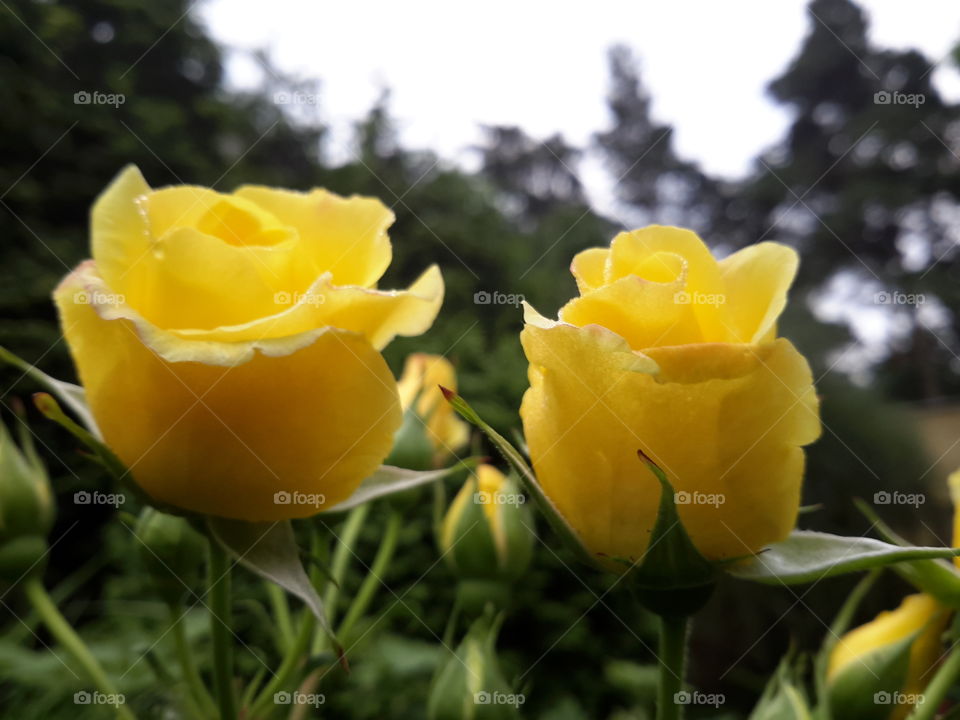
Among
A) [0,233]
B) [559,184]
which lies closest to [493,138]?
A: [559,184]

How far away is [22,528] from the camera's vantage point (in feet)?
1.43

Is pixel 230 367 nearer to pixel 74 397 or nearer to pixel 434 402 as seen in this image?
pixel 74 397

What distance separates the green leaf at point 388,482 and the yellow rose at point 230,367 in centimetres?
2

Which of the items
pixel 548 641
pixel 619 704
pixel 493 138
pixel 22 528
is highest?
pixel 493 138

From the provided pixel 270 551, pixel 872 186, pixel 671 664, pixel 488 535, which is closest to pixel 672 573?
pixel 671 664

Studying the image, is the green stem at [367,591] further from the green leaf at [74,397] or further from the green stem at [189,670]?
the green leaf at [74,397]

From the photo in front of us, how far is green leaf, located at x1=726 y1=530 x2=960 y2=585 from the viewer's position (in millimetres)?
260

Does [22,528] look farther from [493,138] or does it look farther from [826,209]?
[493,138]

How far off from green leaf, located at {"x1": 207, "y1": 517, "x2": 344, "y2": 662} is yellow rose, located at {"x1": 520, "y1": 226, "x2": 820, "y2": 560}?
101 mm

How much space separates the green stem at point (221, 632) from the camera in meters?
0.32

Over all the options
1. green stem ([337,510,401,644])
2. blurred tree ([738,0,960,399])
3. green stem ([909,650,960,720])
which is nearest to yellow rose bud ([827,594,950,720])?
green stem ([909,650,960,720])

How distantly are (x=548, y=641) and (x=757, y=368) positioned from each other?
1461mm

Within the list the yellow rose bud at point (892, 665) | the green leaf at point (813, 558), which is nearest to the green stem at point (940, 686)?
the yellow rose bud at point (892, 665)

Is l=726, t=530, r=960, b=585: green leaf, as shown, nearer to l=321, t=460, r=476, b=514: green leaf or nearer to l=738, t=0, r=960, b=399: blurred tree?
l=321, t=460, r=476, b=514: green leaf
